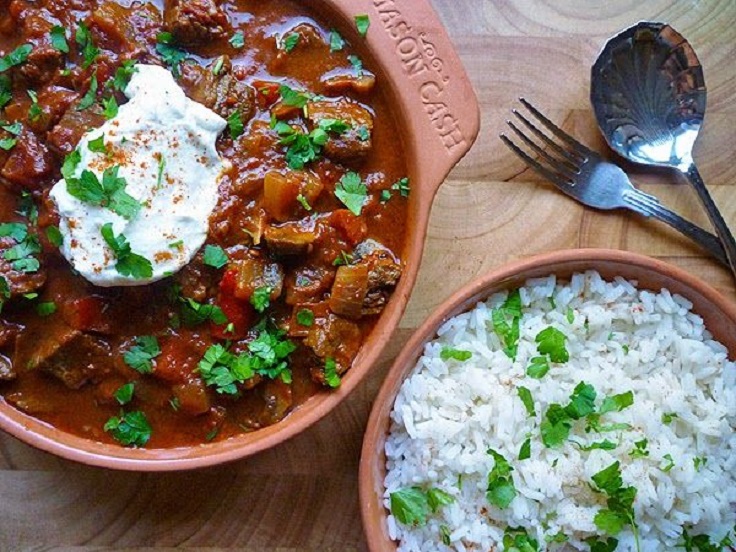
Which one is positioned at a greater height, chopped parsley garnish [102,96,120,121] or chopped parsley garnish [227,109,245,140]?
chopped parsley garnish [102,96,120,121]

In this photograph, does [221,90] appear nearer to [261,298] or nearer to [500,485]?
[261,298]

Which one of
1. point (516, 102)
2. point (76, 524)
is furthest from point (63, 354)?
point (516, 102)

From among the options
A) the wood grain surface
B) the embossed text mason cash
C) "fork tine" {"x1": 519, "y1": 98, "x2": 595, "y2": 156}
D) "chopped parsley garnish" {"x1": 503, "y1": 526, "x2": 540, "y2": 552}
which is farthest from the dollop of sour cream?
"chopped parsley garnish" {"x1": 503, "y1": 526, "x2": 540, "y2": 552}

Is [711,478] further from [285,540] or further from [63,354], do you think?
[63,354]

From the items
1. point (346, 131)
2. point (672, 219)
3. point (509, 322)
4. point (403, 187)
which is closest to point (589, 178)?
point (672, 219)

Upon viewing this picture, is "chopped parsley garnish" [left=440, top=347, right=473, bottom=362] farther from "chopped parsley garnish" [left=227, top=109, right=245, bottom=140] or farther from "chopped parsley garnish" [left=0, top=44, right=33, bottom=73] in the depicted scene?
"chopped parsley garnish" [left=0, top=44, right=33, bottom=73]

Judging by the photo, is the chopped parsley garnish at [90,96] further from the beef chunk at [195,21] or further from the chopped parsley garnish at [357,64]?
the chopped parsley garnish at [357,64]

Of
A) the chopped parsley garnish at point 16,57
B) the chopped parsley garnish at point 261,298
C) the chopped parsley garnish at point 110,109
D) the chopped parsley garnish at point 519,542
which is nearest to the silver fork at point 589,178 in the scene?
the chopped parsley garnish at point 261,298
